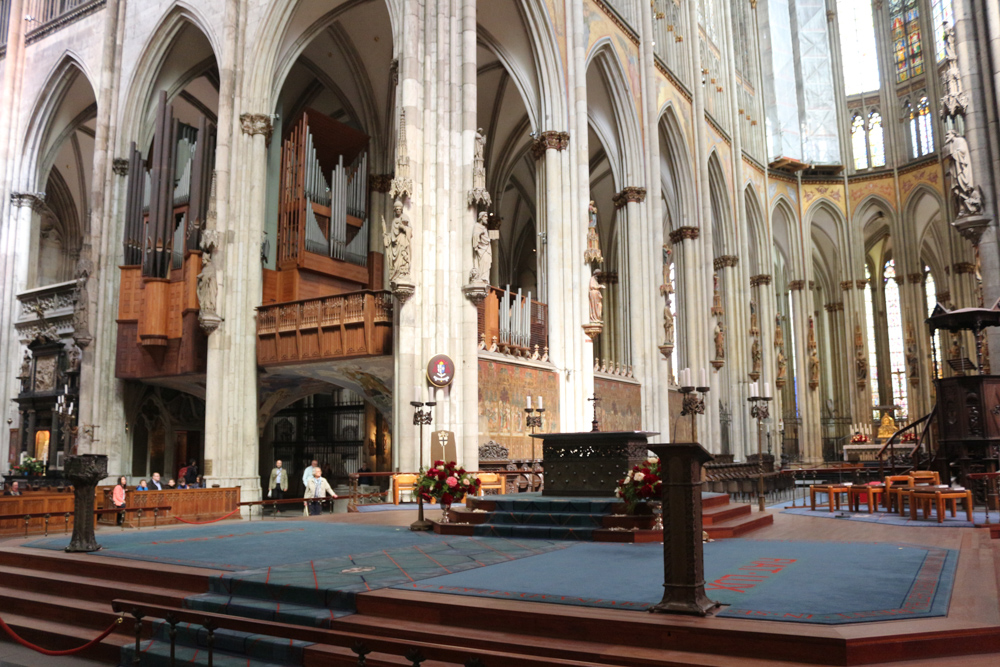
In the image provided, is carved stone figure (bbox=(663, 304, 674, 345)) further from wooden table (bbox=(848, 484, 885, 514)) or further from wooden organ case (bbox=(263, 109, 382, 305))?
wooden table (bbox=(848, 484, 885, 514))

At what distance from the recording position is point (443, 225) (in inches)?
535

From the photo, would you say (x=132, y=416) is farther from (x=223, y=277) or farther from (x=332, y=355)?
(x=332, y=355)

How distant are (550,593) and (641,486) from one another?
291cm

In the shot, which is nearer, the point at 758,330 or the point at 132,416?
the point at 132,416

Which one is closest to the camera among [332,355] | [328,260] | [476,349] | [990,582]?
[990,582]

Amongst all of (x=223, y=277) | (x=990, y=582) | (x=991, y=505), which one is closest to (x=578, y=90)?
(x=223, y=277)

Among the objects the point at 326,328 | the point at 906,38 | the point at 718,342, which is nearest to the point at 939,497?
the point at 326,328

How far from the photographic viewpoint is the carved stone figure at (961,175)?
15195 millimetres

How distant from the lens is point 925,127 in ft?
105

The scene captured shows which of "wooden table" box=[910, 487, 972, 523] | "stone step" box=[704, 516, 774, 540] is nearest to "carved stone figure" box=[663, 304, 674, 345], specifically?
"wooden table" box=[910, 487, 972, 523]

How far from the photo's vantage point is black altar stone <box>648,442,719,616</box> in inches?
167

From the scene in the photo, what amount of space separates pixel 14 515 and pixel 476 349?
285 inches

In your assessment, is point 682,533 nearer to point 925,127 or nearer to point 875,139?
point 925,127

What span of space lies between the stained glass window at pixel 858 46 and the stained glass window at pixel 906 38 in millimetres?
892
